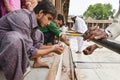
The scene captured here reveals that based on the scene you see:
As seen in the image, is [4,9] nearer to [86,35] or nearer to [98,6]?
[86,35]

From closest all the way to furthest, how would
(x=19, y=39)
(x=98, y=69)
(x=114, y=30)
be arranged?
(x=114, y=30) → (x=19, y=39) → (x=98, y=69)

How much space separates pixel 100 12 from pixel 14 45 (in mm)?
62627

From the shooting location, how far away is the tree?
62.5 metres

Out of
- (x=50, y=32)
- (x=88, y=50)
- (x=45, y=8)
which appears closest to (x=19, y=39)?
(x=88, y=50)

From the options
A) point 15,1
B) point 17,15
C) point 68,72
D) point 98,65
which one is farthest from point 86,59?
point 17,15

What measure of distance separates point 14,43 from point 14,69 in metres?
0.20

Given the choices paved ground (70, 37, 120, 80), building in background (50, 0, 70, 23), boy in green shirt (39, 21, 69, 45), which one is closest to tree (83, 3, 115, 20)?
building in background (50, 0, 70, 23)

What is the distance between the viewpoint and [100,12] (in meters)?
63.7

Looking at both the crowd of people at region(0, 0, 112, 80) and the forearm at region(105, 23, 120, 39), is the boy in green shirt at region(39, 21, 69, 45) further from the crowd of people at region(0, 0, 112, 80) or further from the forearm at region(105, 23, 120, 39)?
the forearm at region(105, 23, 120, 39)

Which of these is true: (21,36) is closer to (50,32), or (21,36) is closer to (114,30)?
(114,30)

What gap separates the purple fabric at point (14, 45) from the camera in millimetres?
2105

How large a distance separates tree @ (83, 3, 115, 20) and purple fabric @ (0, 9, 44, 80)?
59626 mm

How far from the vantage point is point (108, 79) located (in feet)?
16.5

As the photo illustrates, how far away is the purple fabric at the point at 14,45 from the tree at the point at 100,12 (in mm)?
59626
